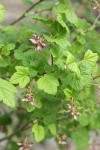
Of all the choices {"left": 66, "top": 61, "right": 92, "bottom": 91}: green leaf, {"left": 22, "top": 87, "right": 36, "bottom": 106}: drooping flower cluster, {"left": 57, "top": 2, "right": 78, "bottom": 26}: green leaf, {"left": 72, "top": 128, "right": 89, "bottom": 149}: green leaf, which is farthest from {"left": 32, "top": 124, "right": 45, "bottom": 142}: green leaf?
{"left": 72, "top": 128, "right": 89, "bottom": 149}: green leaf

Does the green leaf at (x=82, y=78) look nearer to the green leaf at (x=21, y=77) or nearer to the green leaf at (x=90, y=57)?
the green leaf at (x=90, y=57)

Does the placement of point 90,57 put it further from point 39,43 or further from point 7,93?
point 7,93

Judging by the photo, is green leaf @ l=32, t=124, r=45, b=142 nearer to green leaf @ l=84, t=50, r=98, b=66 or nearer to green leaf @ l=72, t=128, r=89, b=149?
green leaf @ l=84, t=50, r=98, b=66

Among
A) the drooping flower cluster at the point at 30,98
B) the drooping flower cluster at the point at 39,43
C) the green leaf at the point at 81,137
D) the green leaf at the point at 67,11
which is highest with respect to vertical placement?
the green leaf at the point at 67,11

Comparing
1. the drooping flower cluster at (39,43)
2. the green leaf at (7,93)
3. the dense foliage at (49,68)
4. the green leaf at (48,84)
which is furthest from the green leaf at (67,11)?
the green leaf at (7,93)

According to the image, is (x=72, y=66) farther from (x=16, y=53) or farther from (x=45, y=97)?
(x=16, y=53)

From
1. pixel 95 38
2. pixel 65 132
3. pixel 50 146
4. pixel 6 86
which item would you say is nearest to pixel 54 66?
pixel 6 86

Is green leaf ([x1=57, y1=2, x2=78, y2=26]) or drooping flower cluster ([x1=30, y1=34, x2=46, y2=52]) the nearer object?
drooping flower cluster ([x1=30, y1=34, x2=46, y2=52])
